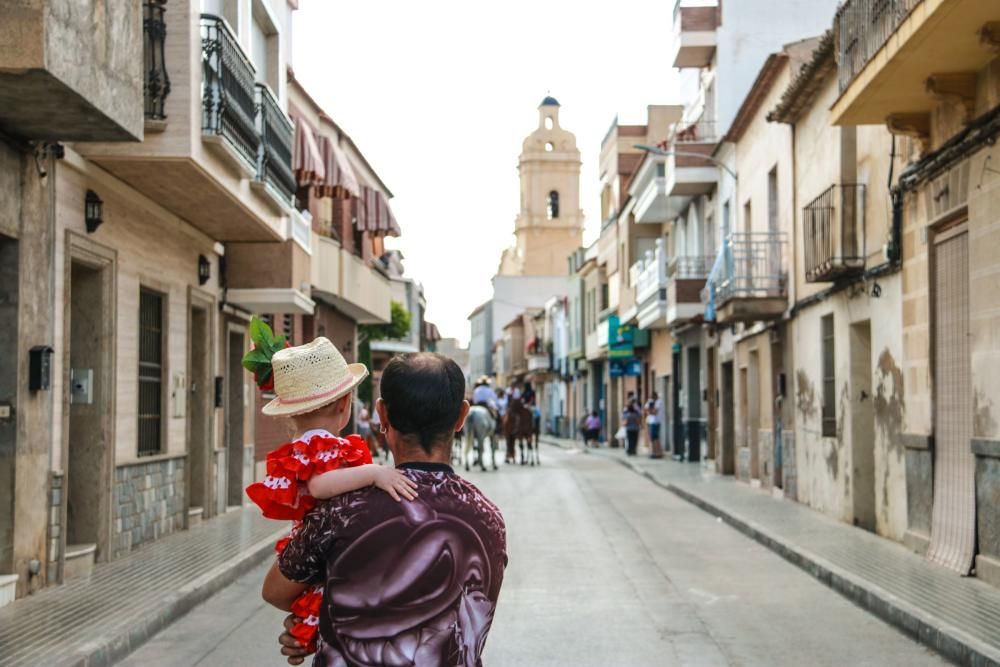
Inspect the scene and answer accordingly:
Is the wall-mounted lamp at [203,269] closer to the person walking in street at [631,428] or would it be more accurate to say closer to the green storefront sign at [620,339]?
the person walking in street at [631,428]

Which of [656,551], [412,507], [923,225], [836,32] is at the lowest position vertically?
[656,551]

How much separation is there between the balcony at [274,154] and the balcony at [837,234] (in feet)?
22.2

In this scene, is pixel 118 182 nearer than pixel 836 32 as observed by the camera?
Yes

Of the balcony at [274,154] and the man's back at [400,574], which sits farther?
the balcony at [274,154]

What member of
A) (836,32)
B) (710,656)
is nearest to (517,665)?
(710,656)

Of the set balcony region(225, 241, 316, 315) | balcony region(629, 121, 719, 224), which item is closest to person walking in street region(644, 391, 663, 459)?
balcony region(629, 121, 719, 224)

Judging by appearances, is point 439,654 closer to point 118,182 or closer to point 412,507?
point 412,507

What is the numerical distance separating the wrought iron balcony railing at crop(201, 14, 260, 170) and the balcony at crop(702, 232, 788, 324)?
9.49 m

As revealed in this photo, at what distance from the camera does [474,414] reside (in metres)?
29.7

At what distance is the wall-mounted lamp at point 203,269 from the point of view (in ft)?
55.2

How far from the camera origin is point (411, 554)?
3.03 metres

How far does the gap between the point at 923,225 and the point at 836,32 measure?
2732mm

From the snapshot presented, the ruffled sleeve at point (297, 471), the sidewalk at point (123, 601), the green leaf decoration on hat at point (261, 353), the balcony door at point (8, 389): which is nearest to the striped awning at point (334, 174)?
the sidewalk at point (123, 601)

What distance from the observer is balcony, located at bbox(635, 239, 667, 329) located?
32.8 m
